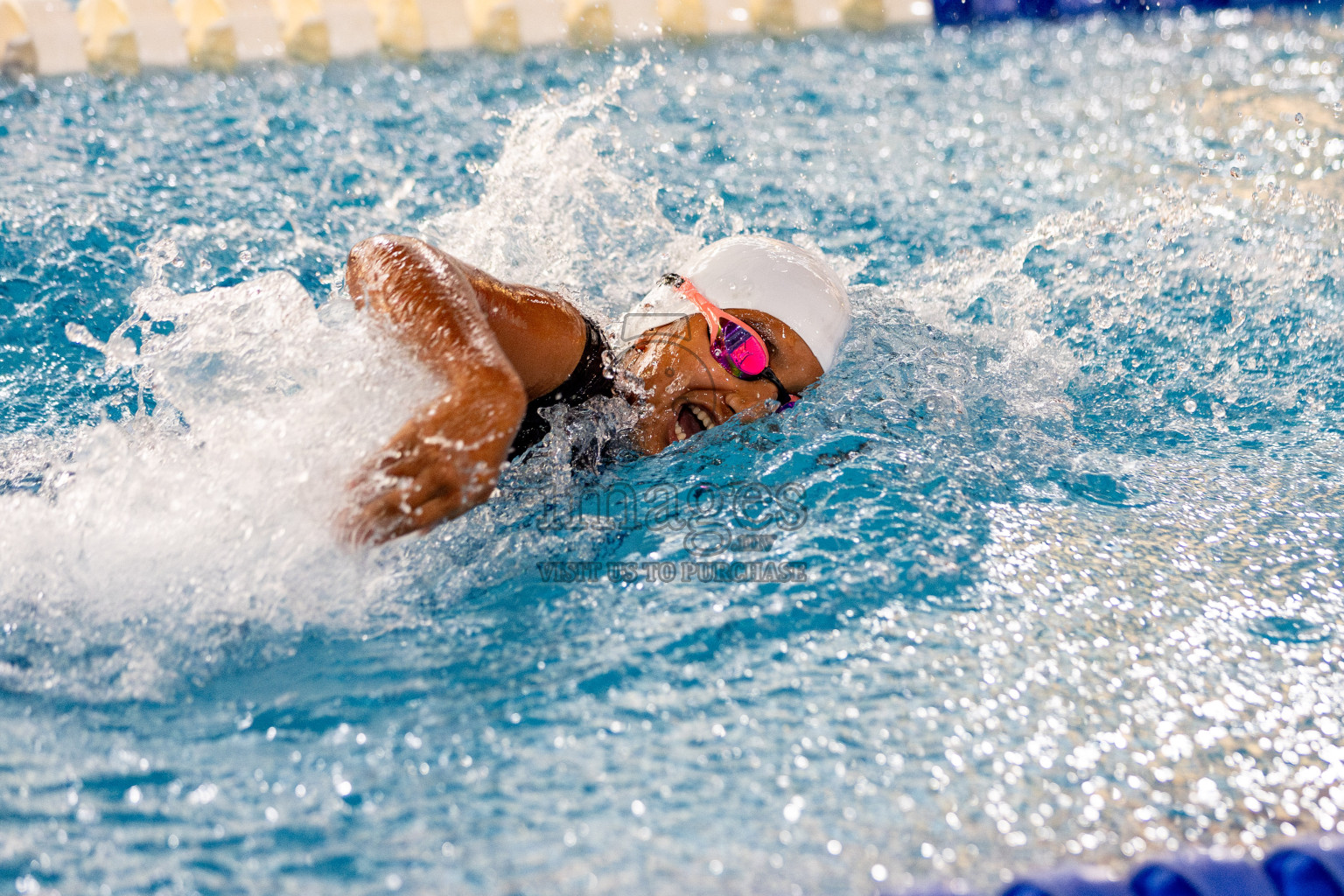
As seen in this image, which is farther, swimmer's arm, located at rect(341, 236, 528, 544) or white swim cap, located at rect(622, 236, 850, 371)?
white swim cap, located at rect(622, 236, 850, 371)

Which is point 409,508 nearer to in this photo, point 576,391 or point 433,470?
point 433,470

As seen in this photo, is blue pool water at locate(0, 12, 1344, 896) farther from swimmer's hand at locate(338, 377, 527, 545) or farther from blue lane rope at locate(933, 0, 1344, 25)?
blue lane rope at locate(933, 0, 1344, 25)

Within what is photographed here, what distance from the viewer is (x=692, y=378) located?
2.35 m

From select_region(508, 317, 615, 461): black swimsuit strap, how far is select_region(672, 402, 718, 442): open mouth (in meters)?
0.19

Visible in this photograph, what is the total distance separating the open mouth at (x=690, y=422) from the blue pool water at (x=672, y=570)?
0.16 ft

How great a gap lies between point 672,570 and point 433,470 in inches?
23.8

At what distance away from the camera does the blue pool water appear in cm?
146

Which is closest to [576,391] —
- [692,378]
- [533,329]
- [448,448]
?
[533,329]

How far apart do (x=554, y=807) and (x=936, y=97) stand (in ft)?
16.0

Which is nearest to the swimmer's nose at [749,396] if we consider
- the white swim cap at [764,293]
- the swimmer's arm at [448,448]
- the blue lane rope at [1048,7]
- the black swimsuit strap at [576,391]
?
the white swim cap at [764,293]

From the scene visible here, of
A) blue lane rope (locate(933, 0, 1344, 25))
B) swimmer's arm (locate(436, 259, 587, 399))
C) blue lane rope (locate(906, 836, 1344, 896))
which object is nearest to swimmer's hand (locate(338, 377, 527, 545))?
swimmer's arm (locate(436, 259, 587, 399))

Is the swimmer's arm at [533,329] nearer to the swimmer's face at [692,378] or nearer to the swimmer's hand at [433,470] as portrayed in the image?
the swimmer's face at [692,378]

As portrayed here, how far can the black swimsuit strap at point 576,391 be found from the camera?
233cm

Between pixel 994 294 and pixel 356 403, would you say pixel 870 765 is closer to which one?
pixel 356 403
